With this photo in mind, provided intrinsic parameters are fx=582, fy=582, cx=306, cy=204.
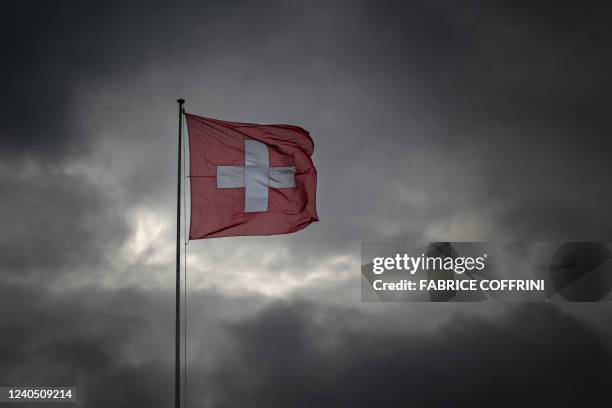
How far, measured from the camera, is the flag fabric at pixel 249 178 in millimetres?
25469

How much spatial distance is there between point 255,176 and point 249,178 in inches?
14.2

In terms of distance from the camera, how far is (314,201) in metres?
27.7

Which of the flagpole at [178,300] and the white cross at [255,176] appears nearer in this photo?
the flagpole at [178,300]

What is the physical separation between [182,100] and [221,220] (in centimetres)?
559

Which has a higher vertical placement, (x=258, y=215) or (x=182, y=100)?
(x=182, y=100)

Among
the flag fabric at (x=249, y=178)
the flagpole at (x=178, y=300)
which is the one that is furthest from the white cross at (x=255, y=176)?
the flagpole at (x=178, y=300)

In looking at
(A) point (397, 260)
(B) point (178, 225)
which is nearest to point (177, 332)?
(B) point (178, 225)

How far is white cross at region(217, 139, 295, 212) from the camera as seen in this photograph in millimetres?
26078

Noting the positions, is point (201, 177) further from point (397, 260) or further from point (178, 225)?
point (397, 260)

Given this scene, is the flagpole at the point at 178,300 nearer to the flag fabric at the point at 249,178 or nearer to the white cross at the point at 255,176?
the flag fabric at the point at 249,178

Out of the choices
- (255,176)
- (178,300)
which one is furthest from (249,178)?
(178,300)

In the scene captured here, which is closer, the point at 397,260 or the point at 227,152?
the point at 227,152

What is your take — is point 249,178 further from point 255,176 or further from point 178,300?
point 178,300

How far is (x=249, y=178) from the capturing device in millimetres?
26578
